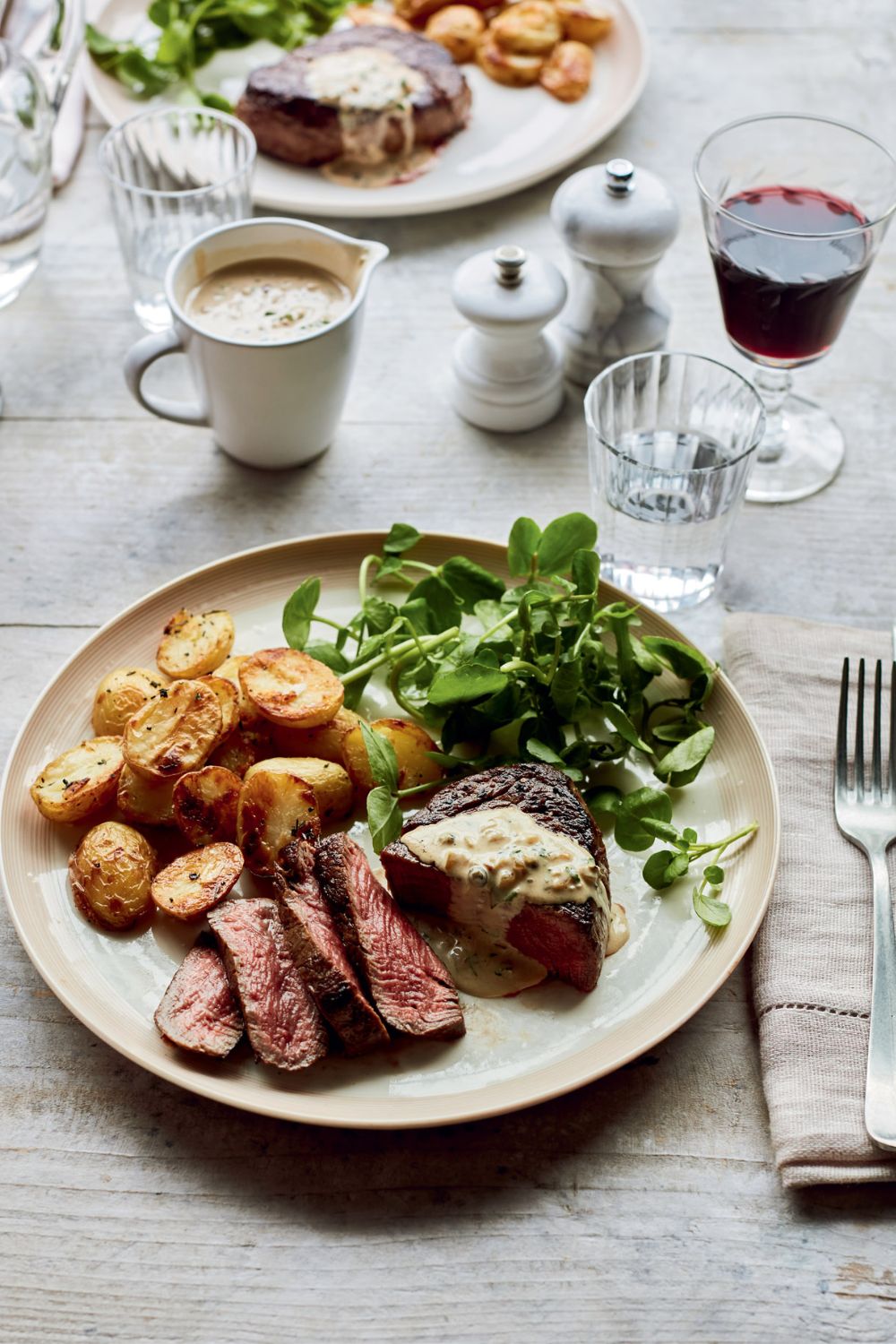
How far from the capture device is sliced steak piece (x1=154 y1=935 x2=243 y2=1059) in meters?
1.40

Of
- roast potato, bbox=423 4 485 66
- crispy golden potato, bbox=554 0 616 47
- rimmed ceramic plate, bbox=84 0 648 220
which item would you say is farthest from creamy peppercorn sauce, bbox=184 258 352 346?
crispy golden potato, bbox=554 0 616 47

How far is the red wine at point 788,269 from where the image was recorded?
1.97 meters

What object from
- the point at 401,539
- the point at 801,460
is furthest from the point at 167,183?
the point at 801,460

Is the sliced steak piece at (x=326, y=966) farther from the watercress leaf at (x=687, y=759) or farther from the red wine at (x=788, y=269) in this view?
the red wine at (x=788, y=269)

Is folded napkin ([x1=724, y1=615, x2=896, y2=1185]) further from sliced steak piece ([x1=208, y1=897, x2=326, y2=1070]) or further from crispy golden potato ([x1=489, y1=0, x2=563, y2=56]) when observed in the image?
crispy golden potato ([x1=489, y1=0, x2=563, y2=56])

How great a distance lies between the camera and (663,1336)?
1310 millimetres

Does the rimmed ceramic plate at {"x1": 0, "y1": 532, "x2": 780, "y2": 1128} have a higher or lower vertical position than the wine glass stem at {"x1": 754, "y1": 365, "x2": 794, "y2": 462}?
lower

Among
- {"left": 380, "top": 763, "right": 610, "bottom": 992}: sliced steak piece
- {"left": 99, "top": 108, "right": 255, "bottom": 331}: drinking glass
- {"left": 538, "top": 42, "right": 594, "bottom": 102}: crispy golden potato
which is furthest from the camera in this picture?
{"left": 538, "top": 42, "right": 594, "bottom": 102}: crispy golden potato

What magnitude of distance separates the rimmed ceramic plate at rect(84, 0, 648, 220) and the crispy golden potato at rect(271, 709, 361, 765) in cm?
128

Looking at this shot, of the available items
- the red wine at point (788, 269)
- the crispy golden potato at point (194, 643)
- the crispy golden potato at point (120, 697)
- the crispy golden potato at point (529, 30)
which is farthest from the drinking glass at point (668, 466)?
the crispy golden potato at point (529, 30)

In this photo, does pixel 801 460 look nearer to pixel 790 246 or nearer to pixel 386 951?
pixel 790 246

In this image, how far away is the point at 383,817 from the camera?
1583 millimetres

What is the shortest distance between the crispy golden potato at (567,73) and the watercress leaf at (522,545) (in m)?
1.42

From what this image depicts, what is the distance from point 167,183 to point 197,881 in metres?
1.62
